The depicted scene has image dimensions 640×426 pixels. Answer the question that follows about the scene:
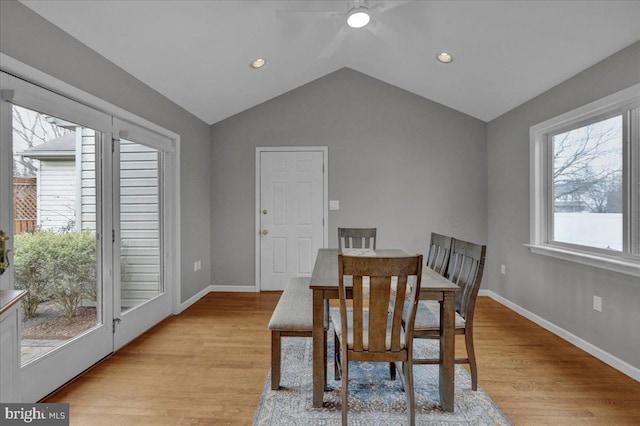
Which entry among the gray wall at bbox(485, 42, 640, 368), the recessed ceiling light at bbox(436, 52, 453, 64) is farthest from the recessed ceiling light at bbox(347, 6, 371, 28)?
the gray wall at bbox(485, 42, 640, 368)

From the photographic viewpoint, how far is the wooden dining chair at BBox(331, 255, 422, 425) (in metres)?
1.53

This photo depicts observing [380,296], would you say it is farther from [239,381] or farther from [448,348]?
[239,381]

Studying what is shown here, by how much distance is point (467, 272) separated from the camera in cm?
206

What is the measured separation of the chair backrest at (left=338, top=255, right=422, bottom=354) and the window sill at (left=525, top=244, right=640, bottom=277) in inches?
68.1

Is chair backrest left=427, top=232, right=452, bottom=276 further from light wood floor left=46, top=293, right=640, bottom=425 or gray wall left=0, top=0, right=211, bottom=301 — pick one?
gray wall left=0, top=0, right=211, bottom=301

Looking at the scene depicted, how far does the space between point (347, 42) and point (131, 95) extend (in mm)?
2284

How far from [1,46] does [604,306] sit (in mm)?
4168

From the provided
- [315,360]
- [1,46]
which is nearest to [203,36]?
[1,46]

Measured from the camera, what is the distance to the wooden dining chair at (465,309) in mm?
1919

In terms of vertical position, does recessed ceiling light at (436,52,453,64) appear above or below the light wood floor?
above

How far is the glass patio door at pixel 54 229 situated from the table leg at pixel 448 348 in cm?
233

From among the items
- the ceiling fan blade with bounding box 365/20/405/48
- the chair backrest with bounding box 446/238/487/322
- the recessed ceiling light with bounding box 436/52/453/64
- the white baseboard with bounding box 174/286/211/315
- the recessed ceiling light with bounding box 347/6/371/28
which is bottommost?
the white baseboard with bounding box 174/286/211/315

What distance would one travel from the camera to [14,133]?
5.88ft

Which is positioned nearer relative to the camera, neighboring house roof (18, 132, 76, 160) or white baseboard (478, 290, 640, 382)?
neighboring house roof (18, 132, 76, 160)
